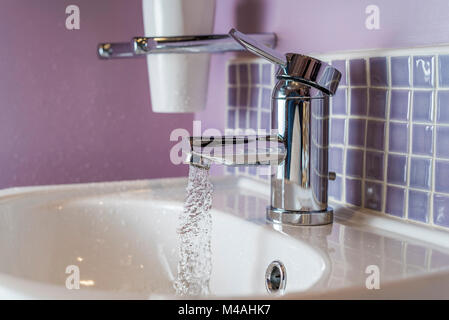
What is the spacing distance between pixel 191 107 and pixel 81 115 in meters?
0.20

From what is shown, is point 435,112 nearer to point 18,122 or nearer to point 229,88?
point 229,88

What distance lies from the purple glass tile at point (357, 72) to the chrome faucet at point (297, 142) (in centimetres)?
6

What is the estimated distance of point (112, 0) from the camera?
99cm

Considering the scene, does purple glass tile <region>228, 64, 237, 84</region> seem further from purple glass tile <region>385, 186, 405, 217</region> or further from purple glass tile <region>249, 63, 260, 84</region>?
purple glass tile <region>385, 186, 405, 217</region>

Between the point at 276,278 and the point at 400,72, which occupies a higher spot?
the point at 400,72

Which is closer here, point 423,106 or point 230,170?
point 423,106

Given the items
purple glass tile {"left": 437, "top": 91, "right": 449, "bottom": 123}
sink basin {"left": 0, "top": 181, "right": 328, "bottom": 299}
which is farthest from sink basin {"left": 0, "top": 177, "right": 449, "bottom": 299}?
purple glass tile {"left": 437, "top": 91, "right": 449, "bottom": 123}

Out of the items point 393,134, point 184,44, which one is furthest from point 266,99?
point 393,134

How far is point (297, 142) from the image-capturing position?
637 mm

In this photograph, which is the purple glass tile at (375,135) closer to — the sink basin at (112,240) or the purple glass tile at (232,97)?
the sink basin at (112,240)

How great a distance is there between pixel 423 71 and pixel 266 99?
30 cm

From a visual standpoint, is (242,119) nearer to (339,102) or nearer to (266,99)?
(266,99)

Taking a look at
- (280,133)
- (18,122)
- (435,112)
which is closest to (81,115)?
(18,122)

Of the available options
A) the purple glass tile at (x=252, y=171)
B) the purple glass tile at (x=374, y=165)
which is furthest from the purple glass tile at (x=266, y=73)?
the purple glass tile at (x=374, y=165)
